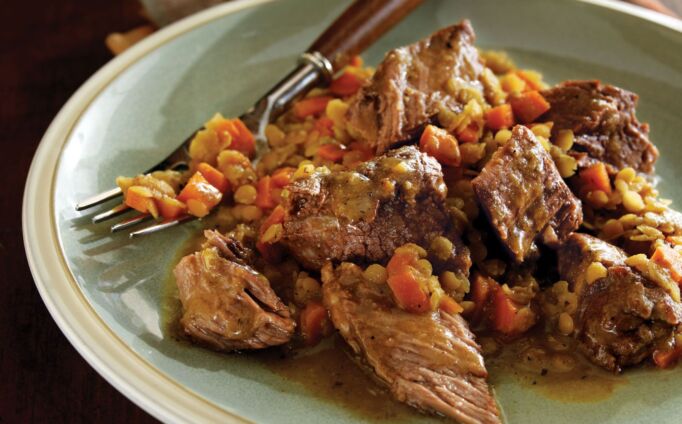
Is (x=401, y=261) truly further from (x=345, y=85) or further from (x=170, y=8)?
(x=170, y=8)

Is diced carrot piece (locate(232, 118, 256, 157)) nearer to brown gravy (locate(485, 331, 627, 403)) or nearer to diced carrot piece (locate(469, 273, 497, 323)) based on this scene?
diced carrot piece (locate(469, 273, 497, 323))

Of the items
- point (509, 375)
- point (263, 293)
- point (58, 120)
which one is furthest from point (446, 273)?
point (58, 120)

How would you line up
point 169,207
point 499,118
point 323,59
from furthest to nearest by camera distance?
point 323,59 → point 499,118 → point 169,207

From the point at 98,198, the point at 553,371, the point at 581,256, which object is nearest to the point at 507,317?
the point at 553,371

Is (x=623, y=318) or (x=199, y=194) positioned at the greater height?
(x=199, y=194)

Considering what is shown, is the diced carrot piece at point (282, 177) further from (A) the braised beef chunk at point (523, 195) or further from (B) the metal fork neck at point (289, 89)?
(A) the braised beef chunk at point (523, 195)

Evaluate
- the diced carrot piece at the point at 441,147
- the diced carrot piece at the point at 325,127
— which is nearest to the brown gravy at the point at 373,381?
the diced carrot piece at the point at 441,147

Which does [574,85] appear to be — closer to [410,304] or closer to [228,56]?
[410,304]
